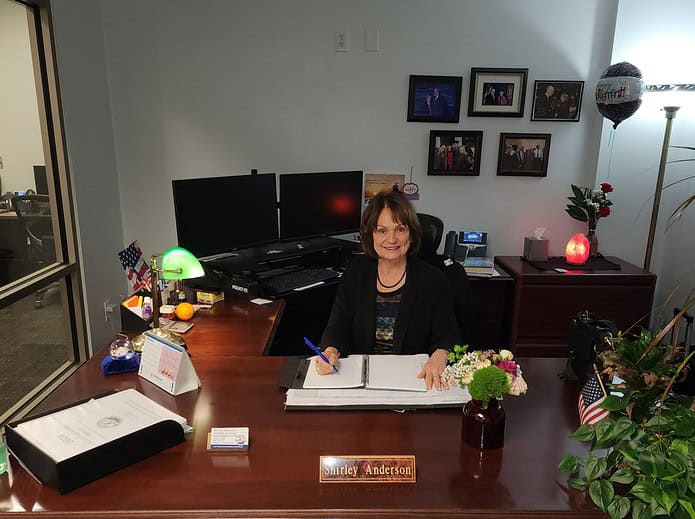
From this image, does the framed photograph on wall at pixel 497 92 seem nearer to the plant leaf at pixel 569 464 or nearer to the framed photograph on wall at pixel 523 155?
the framed photograph on wall at pixel 523 155

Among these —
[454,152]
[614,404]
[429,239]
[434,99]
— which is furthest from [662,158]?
[614,404]

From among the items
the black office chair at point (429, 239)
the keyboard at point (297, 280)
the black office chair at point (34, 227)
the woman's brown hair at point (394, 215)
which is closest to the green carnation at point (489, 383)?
the woman's brown hair at point (394, 215)

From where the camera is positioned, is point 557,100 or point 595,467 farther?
point 557,100

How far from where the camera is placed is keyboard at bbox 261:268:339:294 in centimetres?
240

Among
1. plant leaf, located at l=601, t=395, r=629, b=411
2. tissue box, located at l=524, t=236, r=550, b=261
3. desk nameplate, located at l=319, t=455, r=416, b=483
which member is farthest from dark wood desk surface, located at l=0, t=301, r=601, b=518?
tissue box, located at l=524, t=236, r=550, b=261

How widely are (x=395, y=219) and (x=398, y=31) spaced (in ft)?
5.85

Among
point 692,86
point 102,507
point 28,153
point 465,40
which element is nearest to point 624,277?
point 692,86

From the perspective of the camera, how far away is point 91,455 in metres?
1.00

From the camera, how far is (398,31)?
10.1ft

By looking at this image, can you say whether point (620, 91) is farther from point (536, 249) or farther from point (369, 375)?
point (369, 375)

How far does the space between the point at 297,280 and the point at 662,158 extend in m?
2.26

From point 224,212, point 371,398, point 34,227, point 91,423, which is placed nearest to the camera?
point 91,423

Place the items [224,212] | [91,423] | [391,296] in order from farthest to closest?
[224,212]
[391,296]
[91,423]

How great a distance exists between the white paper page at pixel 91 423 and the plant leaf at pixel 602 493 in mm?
833
